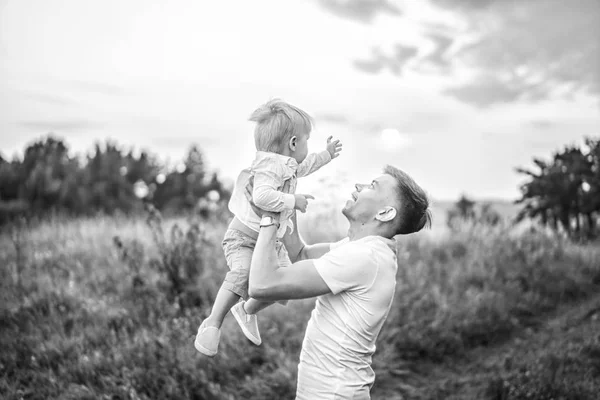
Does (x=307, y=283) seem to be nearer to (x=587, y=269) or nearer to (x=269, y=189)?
(x=269, y=189)

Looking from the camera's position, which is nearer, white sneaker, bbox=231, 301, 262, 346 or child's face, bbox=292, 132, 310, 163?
child's face, bbox=292, 132, 310, 163

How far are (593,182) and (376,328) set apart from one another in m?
6.75

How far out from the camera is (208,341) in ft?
9.04

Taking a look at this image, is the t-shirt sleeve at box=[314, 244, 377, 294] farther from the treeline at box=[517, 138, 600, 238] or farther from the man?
the treeline at box=[517, 138, 600, 238]

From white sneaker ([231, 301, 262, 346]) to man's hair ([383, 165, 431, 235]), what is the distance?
899 millimetres

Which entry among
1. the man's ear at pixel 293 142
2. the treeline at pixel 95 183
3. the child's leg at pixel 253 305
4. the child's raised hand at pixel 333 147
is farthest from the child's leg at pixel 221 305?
the treeline at pixel 95 183

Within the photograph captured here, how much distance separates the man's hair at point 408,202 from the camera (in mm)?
2850

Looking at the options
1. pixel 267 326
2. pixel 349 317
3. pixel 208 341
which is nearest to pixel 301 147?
pixel 349 317

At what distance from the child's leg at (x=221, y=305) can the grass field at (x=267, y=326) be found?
2.06 meters

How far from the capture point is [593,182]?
324 inches

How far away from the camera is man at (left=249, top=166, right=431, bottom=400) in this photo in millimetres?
2615

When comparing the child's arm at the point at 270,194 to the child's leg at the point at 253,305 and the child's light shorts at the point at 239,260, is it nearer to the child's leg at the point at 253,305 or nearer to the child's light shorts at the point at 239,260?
the child's light shorts at the point at 239,260

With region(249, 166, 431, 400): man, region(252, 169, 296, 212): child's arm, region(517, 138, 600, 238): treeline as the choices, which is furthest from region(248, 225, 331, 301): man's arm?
region(517, 138, 600, 238): treeline

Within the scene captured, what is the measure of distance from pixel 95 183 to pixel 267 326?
394 inches
